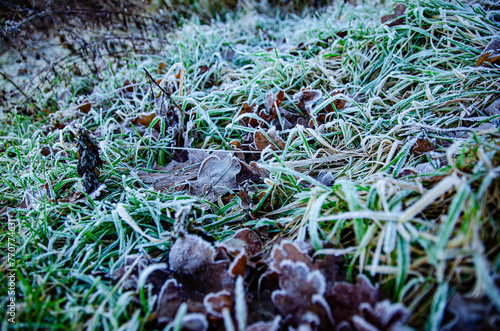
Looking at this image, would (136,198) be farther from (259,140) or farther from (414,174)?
(414,174)

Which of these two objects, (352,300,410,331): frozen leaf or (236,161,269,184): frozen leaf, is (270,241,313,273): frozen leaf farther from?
(236,161,269,184): frozen leaf

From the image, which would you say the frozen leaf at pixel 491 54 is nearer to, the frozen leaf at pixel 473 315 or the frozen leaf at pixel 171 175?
the frozen leaf at pixel 473 315

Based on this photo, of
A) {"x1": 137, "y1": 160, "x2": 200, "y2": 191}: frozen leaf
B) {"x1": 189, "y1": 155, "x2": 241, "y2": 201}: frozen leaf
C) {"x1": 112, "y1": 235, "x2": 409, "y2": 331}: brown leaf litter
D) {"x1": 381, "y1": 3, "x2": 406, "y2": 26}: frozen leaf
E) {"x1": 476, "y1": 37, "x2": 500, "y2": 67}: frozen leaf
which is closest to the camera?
{"x1": 112, "y1": 235, "x2": 409, "y2": 331}: brown leaf litter

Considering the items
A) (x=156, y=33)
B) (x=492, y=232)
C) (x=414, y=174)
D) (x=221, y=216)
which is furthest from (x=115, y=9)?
(x=492, y=232)

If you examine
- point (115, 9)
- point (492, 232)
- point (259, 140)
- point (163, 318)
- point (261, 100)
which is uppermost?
point (115, 9)

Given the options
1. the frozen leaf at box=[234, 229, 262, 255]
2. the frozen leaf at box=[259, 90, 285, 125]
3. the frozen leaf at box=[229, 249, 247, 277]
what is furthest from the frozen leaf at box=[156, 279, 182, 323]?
the frozen leaf at box=[259, 90, 285, 125]

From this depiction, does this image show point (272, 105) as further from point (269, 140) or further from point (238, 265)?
point (238, 265)

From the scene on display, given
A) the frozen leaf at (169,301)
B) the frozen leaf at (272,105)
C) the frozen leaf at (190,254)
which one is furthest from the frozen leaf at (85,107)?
the frozen leaf at (169,301)
